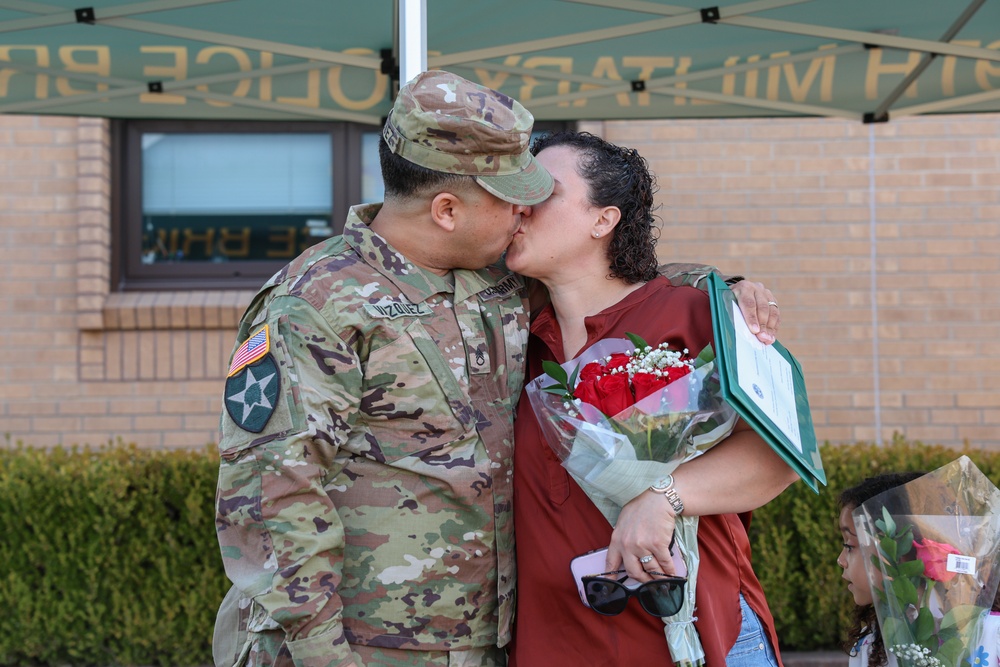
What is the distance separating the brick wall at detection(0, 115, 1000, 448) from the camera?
19.7ft

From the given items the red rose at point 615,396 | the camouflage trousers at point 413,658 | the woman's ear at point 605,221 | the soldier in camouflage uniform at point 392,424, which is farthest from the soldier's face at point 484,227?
the camouflage trousers at point 413,658

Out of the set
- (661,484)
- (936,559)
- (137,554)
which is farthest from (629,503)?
(137,554)

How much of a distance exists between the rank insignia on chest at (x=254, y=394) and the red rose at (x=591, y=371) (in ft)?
2.07

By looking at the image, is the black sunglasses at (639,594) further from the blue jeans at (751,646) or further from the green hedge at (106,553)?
the green hedge at (106,553)

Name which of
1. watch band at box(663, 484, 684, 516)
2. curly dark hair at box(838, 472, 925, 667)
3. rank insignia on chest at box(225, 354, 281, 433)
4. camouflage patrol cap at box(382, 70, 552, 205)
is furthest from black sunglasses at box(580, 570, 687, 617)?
curly dark hair at box(838, 472, 925, 667)

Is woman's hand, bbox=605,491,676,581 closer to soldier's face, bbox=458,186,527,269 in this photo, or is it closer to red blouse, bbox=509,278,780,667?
red blouse, bbox=509,278,780,667

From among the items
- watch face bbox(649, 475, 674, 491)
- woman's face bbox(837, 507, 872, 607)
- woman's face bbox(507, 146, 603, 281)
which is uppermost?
woman's face bbox(507, 146, 603, 281)

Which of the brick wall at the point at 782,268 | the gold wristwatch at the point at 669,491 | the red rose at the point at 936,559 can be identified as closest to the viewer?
the gold wristwatch at the point at 669,491

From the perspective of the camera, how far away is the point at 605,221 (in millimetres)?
2570

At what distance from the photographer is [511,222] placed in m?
2.43

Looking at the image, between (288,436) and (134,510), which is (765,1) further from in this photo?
(134,510)

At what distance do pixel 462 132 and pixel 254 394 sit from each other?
0.71 meters

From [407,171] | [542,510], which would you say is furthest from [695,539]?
[407,171]

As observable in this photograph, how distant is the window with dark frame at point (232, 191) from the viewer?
634cm
